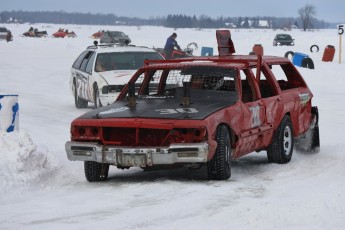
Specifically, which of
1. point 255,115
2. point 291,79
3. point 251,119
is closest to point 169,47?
point 291,79

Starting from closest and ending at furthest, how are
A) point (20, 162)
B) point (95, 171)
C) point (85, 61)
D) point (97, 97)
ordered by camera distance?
point (20, 162), point (95, 171), point (97, 97), point (85, 61)

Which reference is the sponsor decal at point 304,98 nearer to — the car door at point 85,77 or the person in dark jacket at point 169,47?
the car door at point 85,77

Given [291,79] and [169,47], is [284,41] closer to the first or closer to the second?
[169,47]

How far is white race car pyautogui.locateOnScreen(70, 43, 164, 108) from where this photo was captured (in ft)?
49.7

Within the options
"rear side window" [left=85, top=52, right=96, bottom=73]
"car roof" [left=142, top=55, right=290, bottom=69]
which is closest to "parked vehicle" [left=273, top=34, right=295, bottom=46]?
"rear side window" [left=85, top=52, right=96, bottom=73]

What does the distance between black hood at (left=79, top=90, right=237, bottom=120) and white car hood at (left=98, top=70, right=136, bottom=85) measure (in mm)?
5963

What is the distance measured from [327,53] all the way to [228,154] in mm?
27028

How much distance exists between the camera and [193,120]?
303 inches

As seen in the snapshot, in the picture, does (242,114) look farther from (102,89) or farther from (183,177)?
(102,89)

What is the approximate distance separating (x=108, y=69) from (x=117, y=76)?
1.77 feet

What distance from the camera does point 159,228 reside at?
5738 mm

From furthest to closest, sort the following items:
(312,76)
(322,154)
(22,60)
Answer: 1. (22,60)
2. (312,76)
3. (322,154)

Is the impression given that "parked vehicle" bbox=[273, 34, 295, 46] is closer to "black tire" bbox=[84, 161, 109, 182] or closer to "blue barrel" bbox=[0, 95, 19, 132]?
"blue barrel" bbox=[0, 95, 19, 132]

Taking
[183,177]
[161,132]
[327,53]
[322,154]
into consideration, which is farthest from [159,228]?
[327,53]
